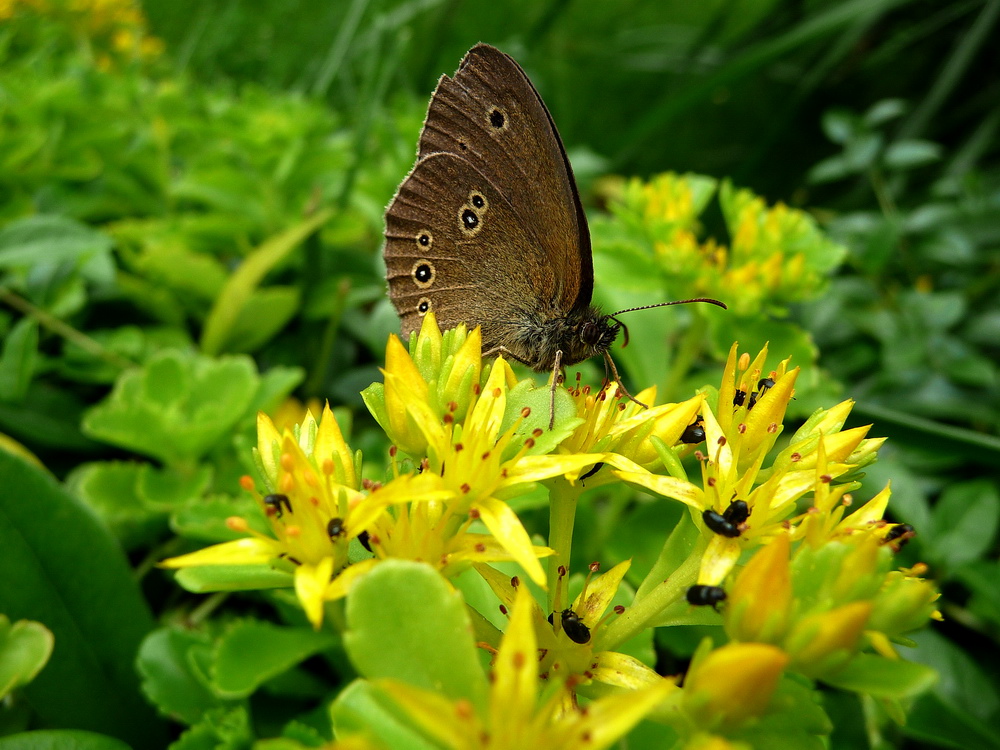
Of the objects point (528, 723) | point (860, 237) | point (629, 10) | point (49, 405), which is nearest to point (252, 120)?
point (49, 405)

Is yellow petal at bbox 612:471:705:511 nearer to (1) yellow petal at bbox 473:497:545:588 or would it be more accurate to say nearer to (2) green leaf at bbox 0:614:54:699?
(1) yellow petal at bbox 473:497:545:588

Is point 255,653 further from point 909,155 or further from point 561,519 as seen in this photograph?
point 909,155

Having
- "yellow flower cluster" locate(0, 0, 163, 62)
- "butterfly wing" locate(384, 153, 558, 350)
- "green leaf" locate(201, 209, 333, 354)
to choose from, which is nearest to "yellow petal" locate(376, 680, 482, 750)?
"butterfly wing" locate(384, 153, 558, 350)

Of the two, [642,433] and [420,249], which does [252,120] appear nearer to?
[420,249]

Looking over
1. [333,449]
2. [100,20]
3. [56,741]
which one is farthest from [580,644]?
[100,20]

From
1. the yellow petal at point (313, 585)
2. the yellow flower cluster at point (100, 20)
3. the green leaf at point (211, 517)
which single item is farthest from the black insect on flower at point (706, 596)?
the yellow flower cluster at point (100, 20)
